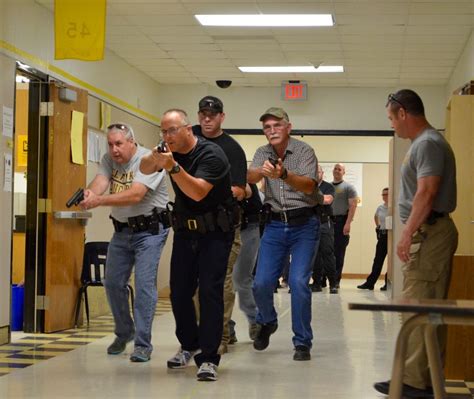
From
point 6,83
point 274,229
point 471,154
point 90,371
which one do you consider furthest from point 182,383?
point 6,83

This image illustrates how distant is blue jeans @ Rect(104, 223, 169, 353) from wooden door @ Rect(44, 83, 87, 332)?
1807 millimetres

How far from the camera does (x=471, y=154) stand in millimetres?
5754

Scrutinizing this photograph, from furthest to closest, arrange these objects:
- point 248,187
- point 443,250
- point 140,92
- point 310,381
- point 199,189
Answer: point 140,92 → point 248,187 → point 310,381 → point 199,189 → point 443,250

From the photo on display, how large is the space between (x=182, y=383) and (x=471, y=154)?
215 cm

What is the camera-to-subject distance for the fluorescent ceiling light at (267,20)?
946cm

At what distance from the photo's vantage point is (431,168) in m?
4.71

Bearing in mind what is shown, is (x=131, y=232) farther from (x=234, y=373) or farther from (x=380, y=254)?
(x=380, y=254)

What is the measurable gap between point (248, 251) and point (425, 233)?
2.39 metres

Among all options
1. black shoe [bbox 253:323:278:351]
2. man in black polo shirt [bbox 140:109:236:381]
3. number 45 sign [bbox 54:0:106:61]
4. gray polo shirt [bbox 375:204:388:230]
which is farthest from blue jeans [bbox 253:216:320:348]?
gray polo shirt [bbox 375:204:388:230]

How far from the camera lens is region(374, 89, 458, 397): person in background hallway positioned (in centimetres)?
472

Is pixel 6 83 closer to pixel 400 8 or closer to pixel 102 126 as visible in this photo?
pixel 102 126

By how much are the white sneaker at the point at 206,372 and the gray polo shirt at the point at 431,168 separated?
139 centimetres

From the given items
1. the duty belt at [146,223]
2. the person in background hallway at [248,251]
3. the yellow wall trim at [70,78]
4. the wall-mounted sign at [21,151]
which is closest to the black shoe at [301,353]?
the person in background hallway at [248,251]

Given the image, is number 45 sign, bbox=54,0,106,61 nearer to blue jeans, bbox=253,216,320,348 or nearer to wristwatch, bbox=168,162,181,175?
blue jeans, bbox=253,216,320,348
